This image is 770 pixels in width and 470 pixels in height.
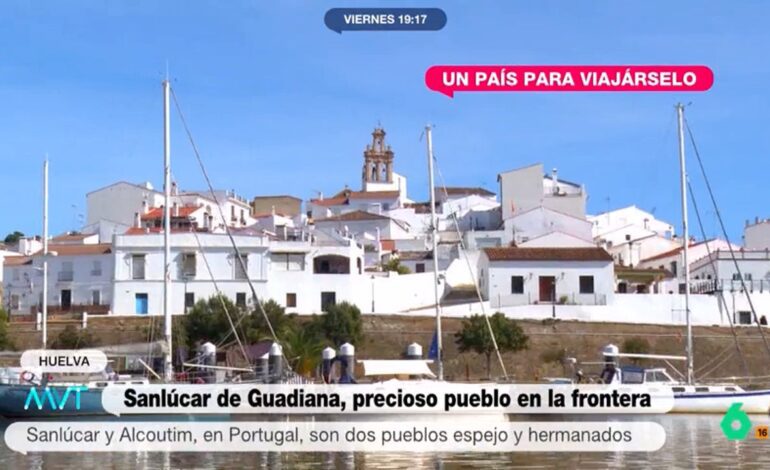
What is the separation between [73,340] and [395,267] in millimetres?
24417

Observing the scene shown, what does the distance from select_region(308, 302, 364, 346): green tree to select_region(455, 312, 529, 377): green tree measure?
18.5ft

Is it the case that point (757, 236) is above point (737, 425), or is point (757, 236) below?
above

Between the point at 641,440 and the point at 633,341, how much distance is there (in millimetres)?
28971

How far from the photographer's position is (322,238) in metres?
79.9

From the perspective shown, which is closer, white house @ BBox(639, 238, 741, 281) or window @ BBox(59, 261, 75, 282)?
window @ BBox(59, 261, 75, 282)

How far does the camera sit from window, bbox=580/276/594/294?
70688 millimetres

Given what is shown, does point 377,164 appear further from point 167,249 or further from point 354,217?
point 167,249

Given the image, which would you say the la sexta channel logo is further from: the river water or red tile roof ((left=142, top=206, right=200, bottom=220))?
red tile roof ((left=142, top=206, right=200, bottom=220))

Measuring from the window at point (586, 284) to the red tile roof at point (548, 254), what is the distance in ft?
3.80

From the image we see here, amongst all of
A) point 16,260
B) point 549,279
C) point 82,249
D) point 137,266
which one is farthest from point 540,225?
point 16,260

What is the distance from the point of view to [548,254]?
7156 cm

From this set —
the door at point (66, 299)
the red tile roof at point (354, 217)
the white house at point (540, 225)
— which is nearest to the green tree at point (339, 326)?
the door at point (66, 299)

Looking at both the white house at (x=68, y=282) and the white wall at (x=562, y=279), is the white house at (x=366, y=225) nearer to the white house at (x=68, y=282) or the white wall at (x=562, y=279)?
the white wall at (x=562, y=279)

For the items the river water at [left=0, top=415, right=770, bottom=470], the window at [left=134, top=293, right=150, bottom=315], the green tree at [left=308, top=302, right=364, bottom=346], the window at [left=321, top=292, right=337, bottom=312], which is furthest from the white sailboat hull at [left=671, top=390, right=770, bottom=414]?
the window at [left=134, top=293, right=150, bottom=315]
